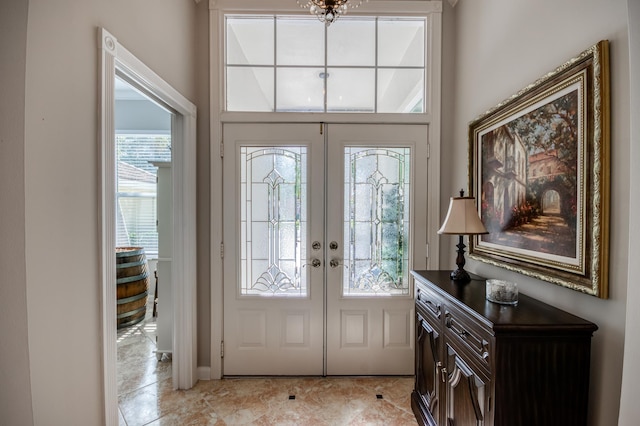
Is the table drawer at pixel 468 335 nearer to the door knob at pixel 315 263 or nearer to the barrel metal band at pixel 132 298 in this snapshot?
the door knob at pixel 315 263

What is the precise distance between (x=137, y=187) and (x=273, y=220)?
9.00 feet

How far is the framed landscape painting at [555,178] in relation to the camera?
102cm

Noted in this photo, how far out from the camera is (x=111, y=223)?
4.34ft

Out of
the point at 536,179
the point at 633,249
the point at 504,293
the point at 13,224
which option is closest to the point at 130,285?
the point at 13,224

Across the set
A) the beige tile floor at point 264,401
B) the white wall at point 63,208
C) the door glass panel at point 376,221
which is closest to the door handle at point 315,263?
the door glass panel at point 376,221

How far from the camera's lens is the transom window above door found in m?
2.31

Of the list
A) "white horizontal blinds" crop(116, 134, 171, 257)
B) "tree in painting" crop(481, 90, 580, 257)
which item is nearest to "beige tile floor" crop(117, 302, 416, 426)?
"tree in painting" crop(481, 90, 580, 257)

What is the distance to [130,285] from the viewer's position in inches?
123

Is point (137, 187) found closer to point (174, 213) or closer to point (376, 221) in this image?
point (174, 213)

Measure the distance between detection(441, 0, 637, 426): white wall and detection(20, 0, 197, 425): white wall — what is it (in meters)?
2.03

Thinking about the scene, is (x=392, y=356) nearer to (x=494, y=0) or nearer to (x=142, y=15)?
(x=494, y=0)

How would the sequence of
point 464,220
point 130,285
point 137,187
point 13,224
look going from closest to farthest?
point 13,224 → point 464,220 → point 130,285 → point 137,187

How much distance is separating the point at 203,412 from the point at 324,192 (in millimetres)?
1787

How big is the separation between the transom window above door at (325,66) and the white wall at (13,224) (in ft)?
4.73
